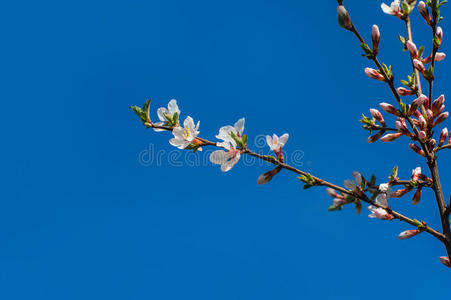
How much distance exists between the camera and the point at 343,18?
2143 mm

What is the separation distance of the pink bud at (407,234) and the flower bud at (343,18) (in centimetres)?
145

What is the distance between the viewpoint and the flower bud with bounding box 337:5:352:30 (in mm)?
2137

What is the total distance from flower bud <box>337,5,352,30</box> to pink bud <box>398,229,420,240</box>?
1454 mm

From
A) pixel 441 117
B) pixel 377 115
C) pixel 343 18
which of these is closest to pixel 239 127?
pixel 343 18

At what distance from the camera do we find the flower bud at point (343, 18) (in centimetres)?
214

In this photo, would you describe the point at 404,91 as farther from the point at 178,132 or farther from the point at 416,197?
the point at 178,132

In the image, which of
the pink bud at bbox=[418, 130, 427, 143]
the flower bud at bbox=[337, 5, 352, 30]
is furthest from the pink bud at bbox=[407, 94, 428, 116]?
the flower bud at bbox=[337, 5, 352, 30]

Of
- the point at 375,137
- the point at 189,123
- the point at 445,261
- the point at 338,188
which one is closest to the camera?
the point at 338,188

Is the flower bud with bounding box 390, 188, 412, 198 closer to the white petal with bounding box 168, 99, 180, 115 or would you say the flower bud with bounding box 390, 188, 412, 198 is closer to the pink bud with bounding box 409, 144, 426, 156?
the pink bud with bounding box 409, 144, 426, 156

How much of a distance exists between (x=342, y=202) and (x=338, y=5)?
1.34 meters

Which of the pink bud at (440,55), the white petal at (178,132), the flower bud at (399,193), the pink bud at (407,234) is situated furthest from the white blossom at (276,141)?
the pink bud at (440,55)

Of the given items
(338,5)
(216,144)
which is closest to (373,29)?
(338,5)

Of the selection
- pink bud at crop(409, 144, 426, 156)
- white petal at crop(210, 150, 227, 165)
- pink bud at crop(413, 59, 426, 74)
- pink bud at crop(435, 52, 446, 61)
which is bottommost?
white petal at crop(210, 150, 227, 165)

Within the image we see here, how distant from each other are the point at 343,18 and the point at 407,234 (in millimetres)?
1529
